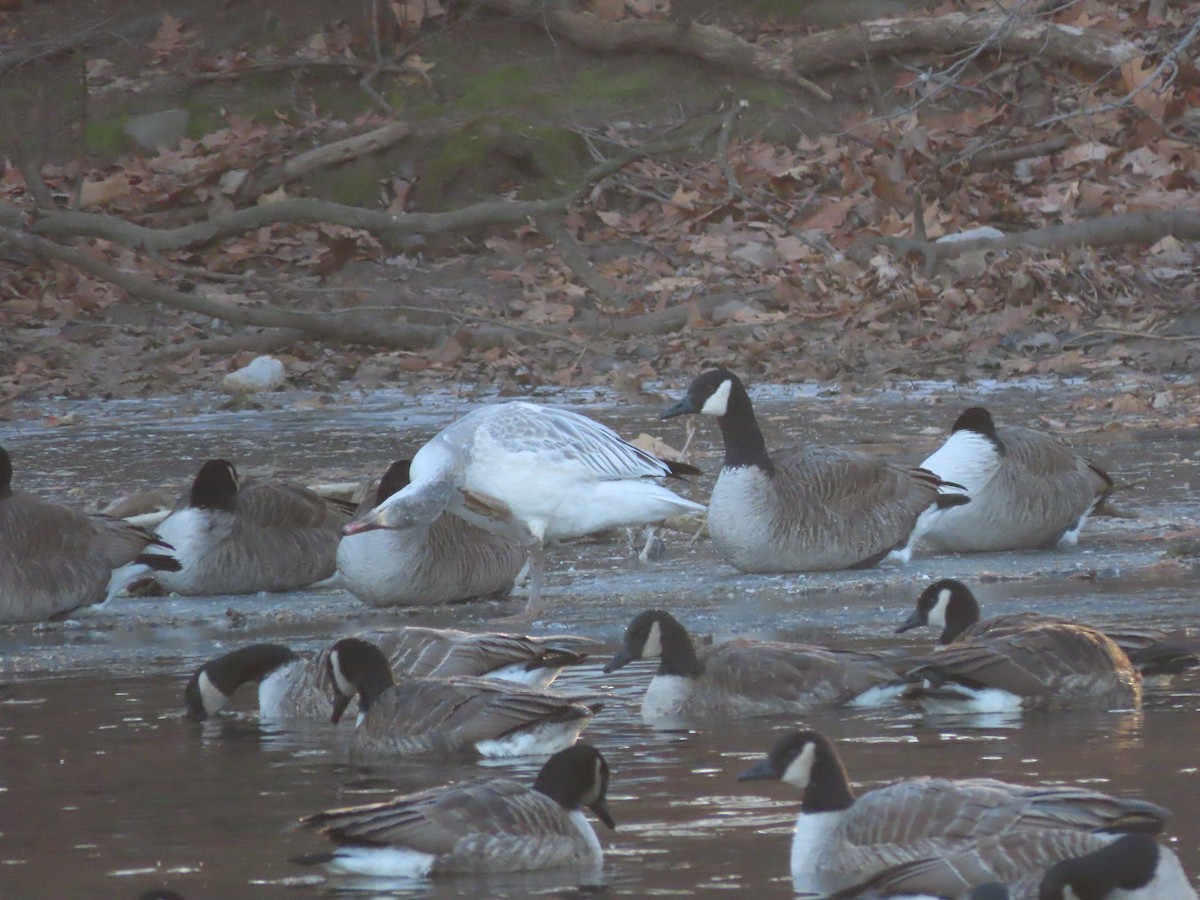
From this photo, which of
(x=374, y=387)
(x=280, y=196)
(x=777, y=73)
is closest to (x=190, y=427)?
(x=374, y=387)

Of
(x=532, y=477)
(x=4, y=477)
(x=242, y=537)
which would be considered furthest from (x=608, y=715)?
(x=4, y=477)

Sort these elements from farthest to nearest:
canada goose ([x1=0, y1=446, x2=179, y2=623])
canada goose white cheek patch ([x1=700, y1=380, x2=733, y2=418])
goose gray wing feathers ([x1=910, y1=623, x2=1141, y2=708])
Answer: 1. canada goose white cheek patch ([x1=700, y1=380, x2=733, y2=418])
2. canada goose ([x1=0, y1=446, x2=179, y2=623])
3. goose gray wing feathers ([x1=910, y1=623, x2=1141, y2=708])

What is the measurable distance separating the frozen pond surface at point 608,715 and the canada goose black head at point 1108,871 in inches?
28.4

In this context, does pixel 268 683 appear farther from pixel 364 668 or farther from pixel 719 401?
pixel 719 401

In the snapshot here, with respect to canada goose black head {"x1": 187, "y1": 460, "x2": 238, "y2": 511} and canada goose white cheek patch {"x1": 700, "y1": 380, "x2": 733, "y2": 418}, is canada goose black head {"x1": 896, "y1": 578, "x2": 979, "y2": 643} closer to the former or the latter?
canada goose white cheek patch {"x1": 700, "y1": 380, "x2": 733, "y2": 418}

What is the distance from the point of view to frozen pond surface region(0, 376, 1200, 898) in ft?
18.0

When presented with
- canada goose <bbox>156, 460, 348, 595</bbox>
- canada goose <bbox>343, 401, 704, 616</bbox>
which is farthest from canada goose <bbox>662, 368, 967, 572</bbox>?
canada goose <bbox>156, 460, 348, 595</bbox>

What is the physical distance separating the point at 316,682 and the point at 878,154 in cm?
1348

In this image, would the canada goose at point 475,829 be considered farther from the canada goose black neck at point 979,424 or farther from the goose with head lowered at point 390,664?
the canada goose black neck at point 979,424

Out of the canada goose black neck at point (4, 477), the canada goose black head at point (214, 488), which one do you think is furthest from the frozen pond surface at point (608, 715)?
the canada goose black neck at point (4, 477)

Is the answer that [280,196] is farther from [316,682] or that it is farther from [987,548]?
[316,682]

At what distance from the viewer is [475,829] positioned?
5375 mm

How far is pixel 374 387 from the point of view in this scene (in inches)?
655

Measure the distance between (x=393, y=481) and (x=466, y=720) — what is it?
3.23 meters
